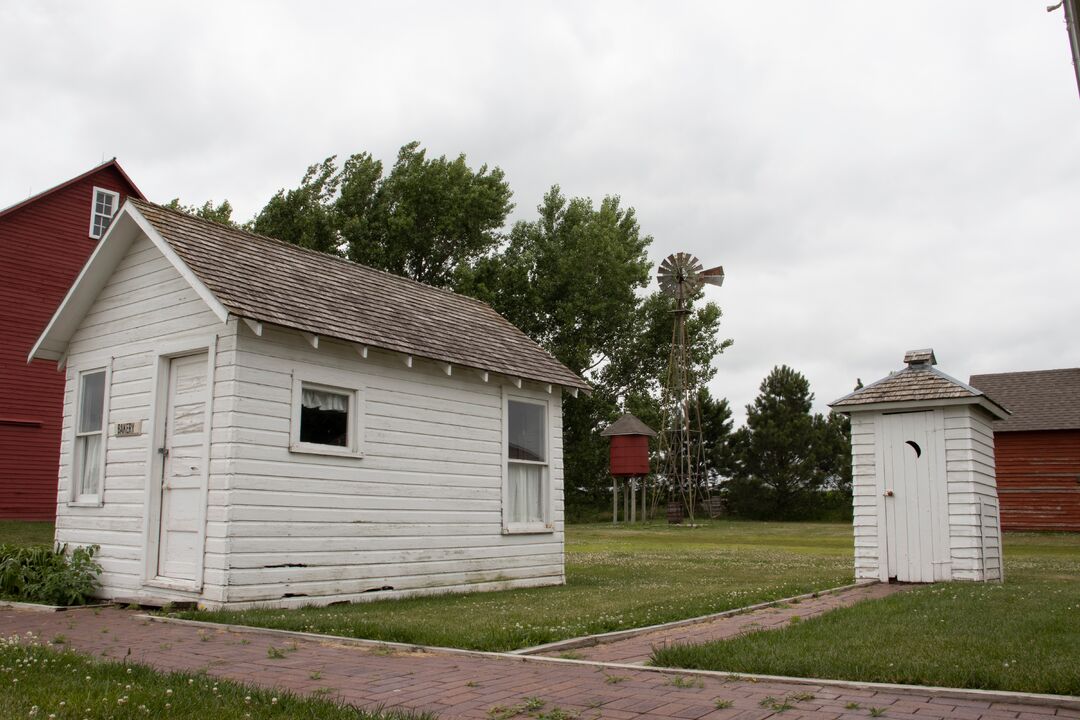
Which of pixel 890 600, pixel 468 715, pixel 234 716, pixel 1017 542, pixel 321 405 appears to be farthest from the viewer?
pixel 1017 542

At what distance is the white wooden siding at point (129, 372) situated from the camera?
11.4 m

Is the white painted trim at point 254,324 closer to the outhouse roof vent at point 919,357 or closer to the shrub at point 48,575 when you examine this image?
the shrub at point 48,575

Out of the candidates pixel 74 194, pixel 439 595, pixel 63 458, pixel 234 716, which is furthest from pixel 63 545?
pixel 74 194

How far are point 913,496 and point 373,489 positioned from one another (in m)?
8.12

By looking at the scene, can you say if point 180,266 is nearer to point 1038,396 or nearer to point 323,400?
point 323,400

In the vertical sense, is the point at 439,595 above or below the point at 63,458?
below

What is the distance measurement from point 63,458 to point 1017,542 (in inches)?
1119

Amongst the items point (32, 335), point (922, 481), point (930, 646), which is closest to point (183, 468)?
point (930, 646)

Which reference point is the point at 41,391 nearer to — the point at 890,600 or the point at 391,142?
the point at 890,600

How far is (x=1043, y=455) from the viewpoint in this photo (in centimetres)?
3656

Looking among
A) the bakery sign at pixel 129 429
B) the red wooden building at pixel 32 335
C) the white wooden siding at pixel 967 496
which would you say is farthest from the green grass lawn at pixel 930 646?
the red wooden building at pixel 32 335

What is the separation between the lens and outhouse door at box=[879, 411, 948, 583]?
1368 centimetres

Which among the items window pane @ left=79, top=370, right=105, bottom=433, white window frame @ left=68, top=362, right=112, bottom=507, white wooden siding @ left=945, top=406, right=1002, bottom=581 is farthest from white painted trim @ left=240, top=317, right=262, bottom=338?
white wooden siding @ left=945, top=406, right=1002, bottom=581

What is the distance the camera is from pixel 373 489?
39.7ft
